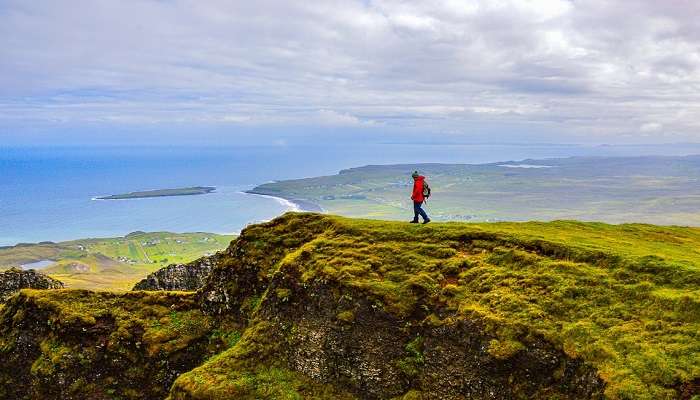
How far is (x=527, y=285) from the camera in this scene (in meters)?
24.6

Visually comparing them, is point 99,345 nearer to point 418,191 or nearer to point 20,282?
point 418,191

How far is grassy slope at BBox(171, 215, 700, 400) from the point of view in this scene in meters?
19.7

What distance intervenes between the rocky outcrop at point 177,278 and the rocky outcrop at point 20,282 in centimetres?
791

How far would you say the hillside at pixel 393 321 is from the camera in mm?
20812

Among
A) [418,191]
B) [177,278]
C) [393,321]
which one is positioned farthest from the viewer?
[177,278]

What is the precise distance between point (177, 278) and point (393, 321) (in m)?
29.5

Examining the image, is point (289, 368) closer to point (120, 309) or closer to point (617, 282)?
point (120, 309)

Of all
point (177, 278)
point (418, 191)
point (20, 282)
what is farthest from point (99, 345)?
point (20, 282)

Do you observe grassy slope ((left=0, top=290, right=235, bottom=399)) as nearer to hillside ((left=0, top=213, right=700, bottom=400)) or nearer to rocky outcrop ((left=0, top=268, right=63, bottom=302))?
hillside ((left=0, top=213, right=700, bottom=400))

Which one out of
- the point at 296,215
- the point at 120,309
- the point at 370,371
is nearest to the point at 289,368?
the point at 370,371

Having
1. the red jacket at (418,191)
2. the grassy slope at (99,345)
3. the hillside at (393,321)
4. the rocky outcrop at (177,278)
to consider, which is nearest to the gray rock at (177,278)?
the rocky outcrop at (177,278)

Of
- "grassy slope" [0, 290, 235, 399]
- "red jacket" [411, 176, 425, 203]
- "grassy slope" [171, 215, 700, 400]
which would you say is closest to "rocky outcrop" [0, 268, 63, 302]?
"grassy slope" [0, 290, 235, 399]

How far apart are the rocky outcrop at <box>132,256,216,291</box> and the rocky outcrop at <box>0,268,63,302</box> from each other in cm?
791

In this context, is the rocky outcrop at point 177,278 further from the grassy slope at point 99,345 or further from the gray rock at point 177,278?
the grassy slope at point 99,345
